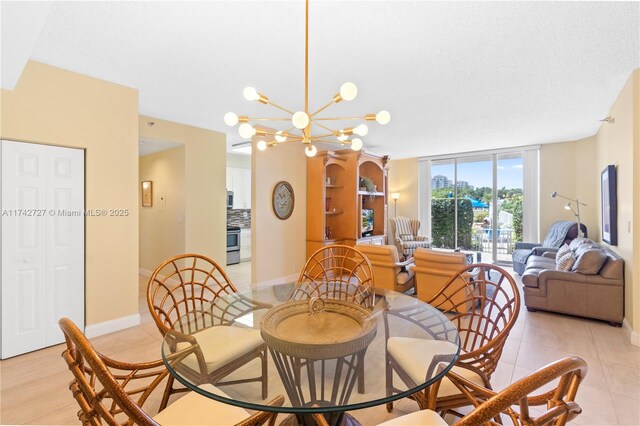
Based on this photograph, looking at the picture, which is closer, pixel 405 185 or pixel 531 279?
pixel 531 279

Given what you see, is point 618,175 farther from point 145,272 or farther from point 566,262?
point 145,272

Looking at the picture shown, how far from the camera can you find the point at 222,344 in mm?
1615

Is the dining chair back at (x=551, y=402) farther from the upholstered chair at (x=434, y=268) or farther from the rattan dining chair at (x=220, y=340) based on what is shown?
the upholstered chair at (x=434, y=268)

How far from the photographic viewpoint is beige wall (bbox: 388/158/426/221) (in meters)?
8.02

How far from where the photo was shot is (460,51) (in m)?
2.53

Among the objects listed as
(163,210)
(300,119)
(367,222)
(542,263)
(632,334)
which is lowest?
(632,334)

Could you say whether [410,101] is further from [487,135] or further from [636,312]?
[636,312]

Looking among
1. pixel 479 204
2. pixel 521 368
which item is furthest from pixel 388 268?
pixel 479 204

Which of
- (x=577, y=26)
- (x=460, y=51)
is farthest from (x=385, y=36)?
(x=577, y=26)

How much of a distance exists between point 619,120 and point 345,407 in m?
4.62

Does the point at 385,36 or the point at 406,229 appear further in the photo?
the point at 406,229

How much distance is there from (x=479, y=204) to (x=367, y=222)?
3185 mm

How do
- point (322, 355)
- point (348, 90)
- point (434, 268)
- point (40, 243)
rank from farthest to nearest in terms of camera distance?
point (434, 268), point (40, 243), point (348, 90), point (322, 355)

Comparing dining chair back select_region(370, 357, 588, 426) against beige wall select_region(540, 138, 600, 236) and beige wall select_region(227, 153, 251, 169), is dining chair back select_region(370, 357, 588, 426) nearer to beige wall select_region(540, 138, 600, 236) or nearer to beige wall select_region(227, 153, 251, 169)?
beige wall select_region(540, 138, 600, 236)
